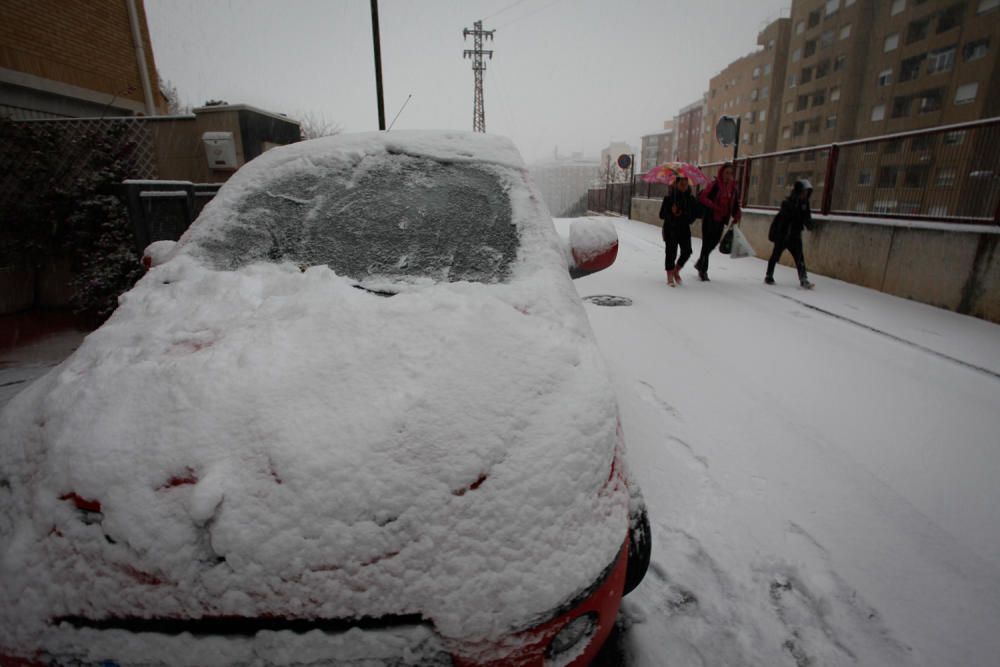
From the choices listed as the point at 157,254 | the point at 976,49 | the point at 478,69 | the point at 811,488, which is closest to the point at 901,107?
the point at 976,49

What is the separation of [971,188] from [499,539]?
Answer: 777 centimetres

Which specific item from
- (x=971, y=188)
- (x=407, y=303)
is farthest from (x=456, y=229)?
(x=971, y=188)

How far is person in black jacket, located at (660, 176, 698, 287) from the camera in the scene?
6824 millimetres

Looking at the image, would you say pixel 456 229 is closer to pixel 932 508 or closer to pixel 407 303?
pixel 407 303

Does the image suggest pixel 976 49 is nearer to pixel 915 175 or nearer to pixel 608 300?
pixel 915 175

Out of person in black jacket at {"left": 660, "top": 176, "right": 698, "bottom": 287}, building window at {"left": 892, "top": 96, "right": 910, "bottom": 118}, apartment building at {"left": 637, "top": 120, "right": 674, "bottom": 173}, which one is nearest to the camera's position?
person in black jacket at {"left": 660, "top": 176, "right": 698, "bottom": 287}

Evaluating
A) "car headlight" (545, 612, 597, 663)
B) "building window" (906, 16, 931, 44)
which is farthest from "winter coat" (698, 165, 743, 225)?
"building window" (906, 16, 931, 44)

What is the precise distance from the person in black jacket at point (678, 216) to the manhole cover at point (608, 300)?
1260 mm

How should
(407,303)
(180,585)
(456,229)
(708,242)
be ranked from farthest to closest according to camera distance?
(708,242) < (456,229) < (407,303) < (180,585)

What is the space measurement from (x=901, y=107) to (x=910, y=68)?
2.94 meters

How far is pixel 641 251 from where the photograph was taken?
10.6m

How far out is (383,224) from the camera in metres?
2.05

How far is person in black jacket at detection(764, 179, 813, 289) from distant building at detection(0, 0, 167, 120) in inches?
418

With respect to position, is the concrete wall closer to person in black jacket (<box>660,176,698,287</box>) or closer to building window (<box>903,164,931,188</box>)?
building window (<box>903,164,931,188</box>)
